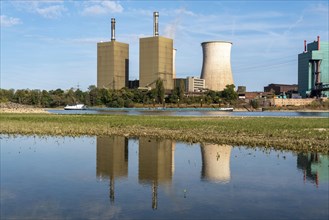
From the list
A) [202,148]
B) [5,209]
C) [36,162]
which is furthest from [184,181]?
[202,148]

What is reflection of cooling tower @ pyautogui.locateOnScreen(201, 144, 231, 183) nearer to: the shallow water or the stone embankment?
the shallow water

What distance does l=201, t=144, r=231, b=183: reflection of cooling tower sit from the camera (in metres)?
15.1

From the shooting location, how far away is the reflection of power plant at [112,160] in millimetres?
15289

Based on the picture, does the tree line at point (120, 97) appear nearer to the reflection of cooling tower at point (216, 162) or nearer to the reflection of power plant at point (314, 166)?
the reflection of cooling tower at point (216, 162)

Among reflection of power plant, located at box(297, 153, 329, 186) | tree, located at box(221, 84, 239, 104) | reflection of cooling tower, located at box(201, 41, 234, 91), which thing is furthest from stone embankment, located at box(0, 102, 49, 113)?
Answer: tree, located at box(221, 84, 239, 104)

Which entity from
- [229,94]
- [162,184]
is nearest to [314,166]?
[162,184]

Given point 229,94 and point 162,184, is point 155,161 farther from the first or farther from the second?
point 229,94

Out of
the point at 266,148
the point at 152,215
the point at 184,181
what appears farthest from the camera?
the point at 266,148

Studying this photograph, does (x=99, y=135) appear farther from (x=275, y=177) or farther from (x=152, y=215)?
(x=152, y=215)

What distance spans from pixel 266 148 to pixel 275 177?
8.84 metres

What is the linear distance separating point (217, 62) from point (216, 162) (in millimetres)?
146579

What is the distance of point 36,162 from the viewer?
1852 cm

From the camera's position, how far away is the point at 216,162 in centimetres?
1844

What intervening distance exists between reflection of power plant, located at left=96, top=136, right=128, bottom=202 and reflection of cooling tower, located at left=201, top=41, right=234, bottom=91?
433 ft
